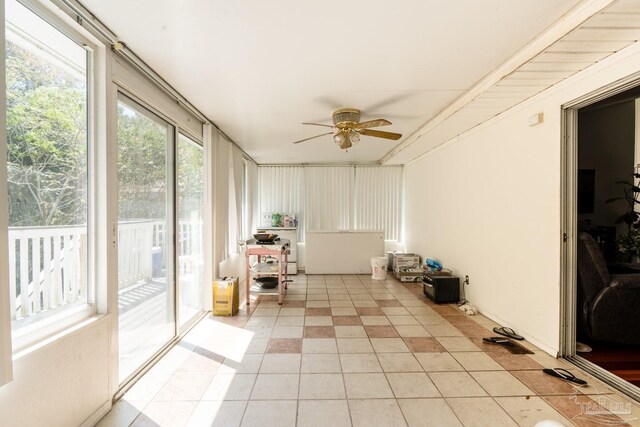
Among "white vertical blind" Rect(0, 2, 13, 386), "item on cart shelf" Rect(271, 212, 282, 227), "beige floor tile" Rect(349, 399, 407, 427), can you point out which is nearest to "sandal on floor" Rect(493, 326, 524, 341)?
"beige floor tile" Rect(349, 399, 407, 427)

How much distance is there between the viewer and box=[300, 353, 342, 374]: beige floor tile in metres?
2.44

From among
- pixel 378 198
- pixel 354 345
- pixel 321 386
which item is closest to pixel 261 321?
pixel 354 345

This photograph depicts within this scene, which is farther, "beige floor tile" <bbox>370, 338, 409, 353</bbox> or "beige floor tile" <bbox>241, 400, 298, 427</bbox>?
"beige floor tile" <bbox>370, 338, 409, 353</bbox>

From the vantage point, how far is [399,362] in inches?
101

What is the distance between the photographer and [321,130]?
4.18 meters

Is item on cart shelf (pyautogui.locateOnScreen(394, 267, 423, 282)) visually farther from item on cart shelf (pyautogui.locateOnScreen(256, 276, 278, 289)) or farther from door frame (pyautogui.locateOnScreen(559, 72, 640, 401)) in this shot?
door frame (pyautogui.locateOnScreen(559, 72, 640, 401))

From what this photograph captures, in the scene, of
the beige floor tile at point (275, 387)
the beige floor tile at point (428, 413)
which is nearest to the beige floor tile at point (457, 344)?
the beige floor tile at point (428, 413)

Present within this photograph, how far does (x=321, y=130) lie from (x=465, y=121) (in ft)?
6.04

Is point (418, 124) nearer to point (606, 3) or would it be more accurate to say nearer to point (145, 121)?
point (606, 3)

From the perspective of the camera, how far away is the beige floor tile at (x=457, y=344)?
9.29ft

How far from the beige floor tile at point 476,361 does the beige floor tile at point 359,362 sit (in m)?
0.74

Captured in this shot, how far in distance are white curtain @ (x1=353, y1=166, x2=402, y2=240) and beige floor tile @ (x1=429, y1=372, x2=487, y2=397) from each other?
15.3ft

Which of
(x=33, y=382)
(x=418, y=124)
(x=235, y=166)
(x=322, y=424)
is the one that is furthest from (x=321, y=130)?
(x=33, y=382)

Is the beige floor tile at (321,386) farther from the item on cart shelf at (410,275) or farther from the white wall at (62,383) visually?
the item on cart shelf at (410,275)
